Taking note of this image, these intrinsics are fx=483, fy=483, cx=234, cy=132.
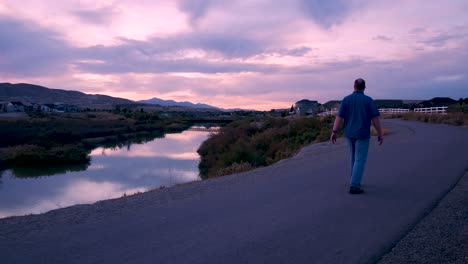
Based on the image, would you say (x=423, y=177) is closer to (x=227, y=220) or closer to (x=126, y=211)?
(x=227, y=220)

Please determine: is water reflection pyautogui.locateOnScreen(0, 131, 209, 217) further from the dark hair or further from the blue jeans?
the dark hair

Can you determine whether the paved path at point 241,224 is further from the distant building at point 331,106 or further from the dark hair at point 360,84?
the distant building at point 331,106

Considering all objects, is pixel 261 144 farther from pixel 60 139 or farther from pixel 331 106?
pixel 331 106

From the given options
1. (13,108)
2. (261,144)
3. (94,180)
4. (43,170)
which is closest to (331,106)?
(261,144)

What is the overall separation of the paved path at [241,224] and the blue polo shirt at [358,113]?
1.12 metres

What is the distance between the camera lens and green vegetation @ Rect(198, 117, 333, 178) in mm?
24688

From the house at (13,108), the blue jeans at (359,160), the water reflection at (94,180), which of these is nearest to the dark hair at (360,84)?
the blue jeans at (359,160)

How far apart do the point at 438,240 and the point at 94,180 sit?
2405 cm

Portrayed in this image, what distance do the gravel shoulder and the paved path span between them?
0.57 feet

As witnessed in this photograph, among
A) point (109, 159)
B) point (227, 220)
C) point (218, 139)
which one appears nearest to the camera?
point (227, 220)

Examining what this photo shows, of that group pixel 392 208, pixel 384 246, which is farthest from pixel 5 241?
pixel 392 208

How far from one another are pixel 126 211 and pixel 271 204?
240 cm

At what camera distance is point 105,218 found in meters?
7.45

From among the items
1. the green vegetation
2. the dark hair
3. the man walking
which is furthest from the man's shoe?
the green vegetation
